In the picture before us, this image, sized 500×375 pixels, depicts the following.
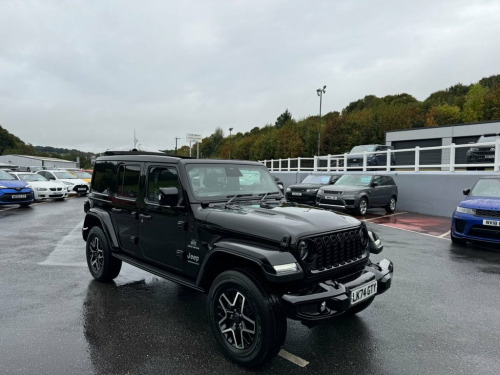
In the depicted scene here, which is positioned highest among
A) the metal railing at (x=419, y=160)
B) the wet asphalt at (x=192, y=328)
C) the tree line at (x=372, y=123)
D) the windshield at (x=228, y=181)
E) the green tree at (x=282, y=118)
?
the green tree at (x=282, y=118)

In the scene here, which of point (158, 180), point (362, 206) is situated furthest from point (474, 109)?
point (158, 180)

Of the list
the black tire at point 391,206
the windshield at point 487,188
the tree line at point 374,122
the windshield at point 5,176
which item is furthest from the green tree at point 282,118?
the windshield at point 487,188

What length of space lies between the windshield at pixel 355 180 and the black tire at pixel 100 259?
10.1 m

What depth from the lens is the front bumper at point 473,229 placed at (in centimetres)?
713

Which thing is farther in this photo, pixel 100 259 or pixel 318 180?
pixel 318 180

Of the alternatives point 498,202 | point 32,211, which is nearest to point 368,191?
point 498,202

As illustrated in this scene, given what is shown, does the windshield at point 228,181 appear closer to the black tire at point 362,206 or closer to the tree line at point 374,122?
the black tire at point 362,206

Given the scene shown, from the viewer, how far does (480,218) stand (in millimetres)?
7285

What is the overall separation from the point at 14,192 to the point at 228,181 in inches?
544

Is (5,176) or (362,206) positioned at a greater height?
(5,176)

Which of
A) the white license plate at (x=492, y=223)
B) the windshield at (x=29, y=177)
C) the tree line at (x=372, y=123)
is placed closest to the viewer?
the white license plate at (x=492, y=223)

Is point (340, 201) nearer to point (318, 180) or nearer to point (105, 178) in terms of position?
point (318, 180)

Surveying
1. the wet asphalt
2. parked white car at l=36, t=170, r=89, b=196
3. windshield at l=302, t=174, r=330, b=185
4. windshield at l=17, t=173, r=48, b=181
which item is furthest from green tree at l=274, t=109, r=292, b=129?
the wet asphalt

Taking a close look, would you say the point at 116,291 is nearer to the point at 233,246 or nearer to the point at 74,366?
the point at 74,366
